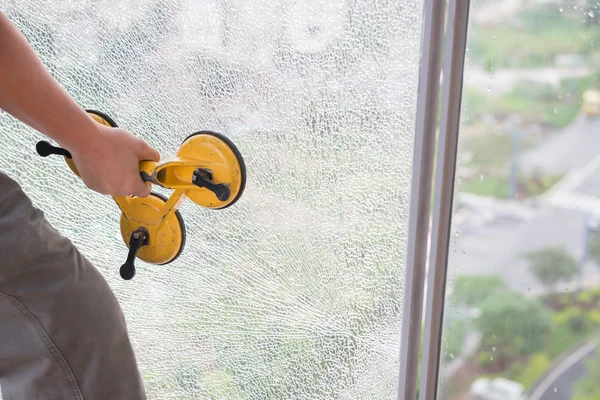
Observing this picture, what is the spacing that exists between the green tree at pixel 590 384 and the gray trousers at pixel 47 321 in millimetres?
741

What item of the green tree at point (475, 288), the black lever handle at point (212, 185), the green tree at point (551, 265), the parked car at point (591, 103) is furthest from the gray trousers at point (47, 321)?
the parked car at point (591, 103)

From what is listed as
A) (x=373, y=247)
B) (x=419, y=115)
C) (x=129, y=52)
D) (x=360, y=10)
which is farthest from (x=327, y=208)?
(x=129, y=52)

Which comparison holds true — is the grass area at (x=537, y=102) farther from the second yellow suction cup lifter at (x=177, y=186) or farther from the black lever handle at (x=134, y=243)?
the black lever handle at (x=134, y=243)

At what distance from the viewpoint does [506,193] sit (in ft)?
3.32

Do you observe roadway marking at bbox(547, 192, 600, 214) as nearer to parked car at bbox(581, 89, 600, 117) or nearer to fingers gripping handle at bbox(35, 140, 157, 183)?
parked car at bbox(581, 89, 600, 117)

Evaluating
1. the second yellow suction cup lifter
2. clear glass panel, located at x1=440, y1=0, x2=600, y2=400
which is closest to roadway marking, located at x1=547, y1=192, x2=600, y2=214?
clear glass panel, located at x1=440, y1=0, x2=600, y2=400

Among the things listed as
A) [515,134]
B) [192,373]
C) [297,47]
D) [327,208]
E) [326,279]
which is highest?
[297,47]

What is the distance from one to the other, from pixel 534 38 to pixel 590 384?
57 centimetres

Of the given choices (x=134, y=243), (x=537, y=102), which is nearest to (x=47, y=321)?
(x=134, y=243)

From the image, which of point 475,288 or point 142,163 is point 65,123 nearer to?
point 142,163

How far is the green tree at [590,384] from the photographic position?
1000mm

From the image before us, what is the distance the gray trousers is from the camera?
929mm

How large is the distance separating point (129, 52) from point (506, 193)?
778mm

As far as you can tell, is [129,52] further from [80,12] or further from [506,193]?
[506,193]
